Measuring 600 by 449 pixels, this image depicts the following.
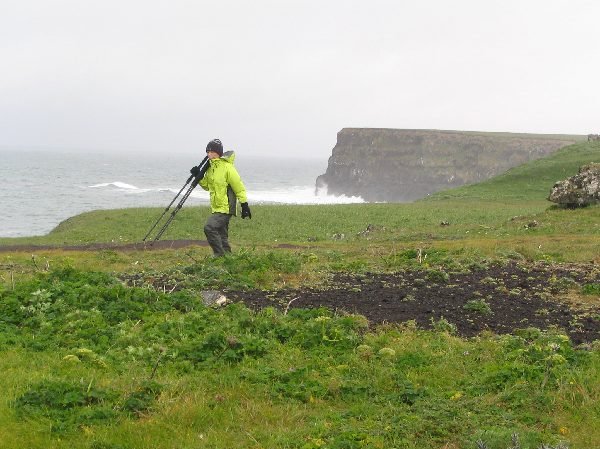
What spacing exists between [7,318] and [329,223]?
29048mm

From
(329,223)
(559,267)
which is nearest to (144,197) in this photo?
(329,223)

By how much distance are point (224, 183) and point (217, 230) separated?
4.21 ft

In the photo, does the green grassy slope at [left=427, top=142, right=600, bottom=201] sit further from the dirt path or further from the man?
the man

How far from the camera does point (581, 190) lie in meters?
29.8

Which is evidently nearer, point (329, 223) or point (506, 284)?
point (506, 284)

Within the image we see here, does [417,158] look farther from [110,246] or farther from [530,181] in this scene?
[110,246]

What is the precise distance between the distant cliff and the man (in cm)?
11388

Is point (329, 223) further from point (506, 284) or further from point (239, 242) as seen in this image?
point (506, 284)

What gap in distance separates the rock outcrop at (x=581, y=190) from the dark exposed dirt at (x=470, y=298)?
17028 millimetres

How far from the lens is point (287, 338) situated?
9203mm

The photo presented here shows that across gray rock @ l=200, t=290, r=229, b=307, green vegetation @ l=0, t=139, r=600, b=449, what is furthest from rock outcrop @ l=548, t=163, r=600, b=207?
gray rock @ l=200, t=290, r=229, b=307

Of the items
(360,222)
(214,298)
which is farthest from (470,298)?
(360,222)

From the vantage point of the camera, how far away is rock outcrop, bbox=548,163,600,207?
29469 millimetres

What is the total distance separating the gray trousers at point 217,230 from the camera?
50.3 ft
